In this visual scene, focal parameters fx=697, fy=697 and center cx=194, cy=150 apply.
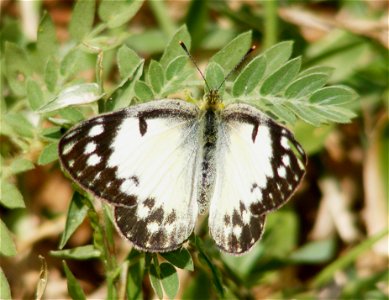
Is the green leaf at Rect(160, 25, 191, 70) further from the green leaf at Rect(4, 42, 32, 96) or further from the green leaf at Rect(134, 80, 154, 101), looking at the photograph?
the green leaf at Rect(4, 42, 32, 96)

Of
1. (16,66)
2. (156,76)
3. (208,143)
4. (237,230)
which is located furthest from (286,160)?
(16,66)

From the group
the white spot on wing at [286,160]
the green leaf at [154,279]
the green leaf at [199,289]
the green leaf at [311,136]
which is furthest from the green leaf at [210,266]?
the green leaf at [311,136]

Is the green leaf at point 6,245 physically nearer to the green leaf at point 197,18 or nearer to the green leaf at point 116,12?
the green leaf at point 116,12

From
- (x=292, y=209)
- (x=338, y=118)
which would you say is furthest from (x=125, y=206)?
(x=292, y=209)

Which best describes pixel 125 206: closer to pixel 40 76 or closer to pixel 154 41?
pixel 40 76

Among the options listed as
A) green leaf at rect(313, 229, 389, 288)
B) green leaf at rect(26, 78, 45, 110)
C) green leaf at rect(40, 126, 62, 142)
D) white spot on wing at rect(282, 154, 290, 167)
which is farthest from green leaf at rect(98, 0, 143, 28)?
green leaf at rect(313, 229, 389, 288)

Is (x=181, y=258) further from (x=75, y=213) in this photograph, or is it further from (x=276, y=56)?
(x=276, y=56)
